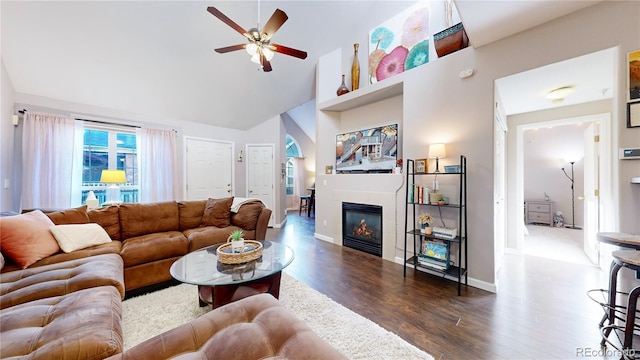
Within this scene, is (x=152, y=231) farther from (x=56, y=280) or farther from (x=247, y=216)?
(x=56, y=280)

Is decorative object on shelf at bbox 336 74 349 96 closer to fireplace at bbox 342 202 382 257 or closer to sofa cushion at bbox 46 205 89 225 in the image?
fireplace at bbox 342 202 382 257

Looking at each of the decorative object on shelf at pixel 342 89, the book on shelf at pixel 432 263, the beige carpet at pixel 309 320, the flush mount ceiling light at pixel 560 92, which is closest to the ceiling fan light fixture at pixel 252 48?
the decorative object on shelf at pixel 342 89

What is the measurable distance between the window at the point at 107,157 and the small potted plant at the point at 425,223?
5.12 meters

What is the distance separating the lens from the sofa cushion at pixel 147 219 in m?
2.63

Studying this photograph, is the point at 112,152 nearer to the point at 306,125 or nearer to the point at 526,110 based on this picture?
the point at 306,125

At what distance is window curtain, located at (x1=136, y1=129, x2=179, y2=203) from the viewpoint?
14.1 feet

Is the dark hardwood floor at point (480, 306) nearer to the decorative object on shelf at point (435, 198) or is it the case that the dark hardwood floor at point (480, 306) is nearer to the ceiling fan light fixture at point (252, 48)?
the decorative object on shelf at point (435, 198)

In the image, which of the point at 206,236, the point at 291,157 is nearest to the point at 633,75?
the point at 206,236

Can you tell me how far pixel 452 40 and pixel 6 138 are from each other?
5.96 metres

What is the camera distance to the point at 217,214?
3.16m

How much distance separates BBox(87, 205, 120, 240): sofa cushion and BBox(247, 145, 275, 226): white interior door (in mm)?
3344

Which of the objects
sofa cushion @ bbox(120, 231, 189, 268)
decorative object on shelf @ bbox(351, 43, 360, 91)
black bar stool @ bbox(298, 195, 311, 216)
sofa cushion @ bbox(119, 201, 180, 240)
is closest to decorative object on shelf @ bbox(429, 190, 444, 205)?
decorative object on shelf @ bbox(351, 43, 360, 91)

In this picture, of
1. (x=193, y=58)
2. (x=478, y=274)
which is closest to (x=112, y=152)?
(x=193, y=58)

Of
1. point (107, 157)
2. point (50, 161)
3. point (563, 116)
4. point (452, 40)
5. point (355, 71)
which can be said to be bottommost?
point (50, 161)
